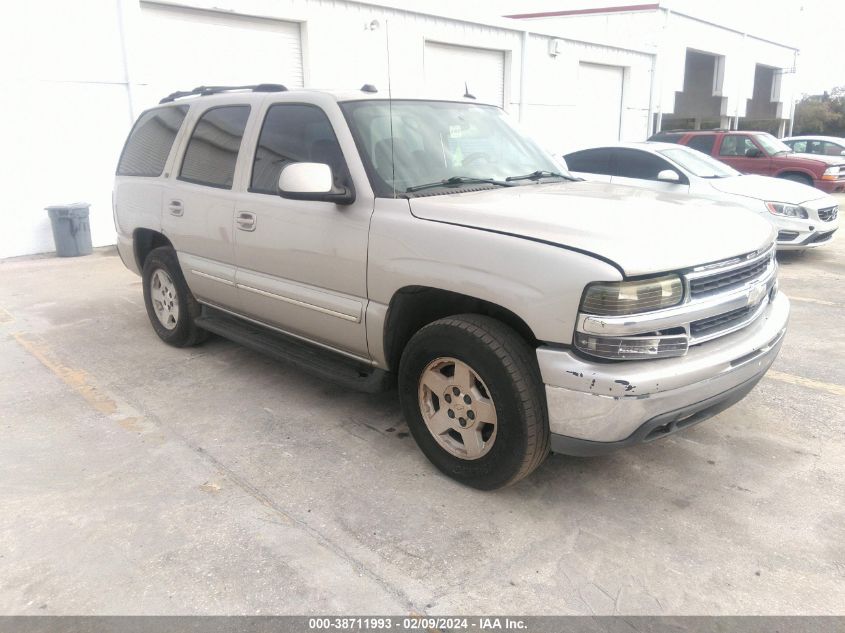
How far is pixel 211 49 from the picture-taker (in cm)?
1091

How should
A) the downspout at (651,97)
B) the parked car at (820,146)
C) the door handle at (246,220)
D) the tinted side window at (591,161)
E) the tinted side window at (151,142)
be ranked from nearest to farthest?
1. the door handle at (246,220)
2. the tinted side window at (151,142)
3. the tinted side window at (591,161)
4. the parked car at (820,146)
5. the downspout at (651,97)

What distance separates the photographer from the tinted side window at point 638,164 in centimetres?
877

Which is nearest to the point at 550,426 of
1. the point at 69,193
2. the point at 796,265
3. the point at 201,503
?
the point at 201,503

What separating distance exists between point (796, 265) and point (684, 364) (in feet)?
24.2

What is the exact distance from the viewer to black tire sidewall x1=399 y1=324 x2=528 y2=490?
9.59 feet

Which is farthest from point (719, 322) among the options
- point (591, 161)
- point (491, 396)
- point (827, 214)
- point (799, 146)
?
point (799, 146)

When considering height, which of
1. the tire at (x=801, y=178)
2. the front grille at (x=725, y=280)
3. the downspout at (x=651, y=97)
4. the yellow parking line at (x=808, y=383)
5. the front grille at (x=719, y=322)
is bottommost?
the yellow parking line at (x=808, y=383)

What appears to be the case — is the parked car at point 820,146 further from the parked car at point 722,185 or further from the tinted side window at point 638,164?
the tinted side window at point 638,164

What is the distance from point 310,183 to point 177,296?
95.4 inches

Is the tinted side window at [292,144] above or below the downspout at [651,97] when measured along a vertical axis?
below

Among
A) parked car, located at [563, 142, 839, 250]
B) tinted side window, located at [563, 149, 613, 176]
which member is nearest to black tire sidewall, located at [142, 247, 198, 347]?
parked car, located at [563, 142, 839, 250]

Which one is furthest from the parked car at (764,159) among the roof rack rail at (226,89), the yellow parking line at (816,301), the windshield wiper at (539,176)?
the roof rack rail at (226,89)

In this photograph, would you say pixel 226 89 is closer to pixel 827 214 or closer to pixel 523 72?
pixel 827 214

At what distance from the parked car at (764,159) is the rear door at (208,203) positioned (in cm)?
1151
